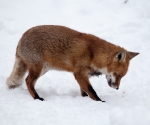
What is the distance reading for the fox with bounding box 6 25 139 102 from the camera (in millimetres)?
5887

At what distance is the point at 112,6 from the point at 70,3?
1968 millimetres

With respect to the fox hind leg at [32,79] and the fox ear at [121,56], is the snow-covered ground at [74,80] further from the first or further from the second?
the fox ear at [121,56]

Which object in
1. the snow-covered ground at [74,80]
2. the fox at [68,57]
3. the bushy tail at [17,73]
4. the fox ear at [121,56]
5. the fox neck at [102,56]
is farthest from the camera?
the bushy tail at [17,73]

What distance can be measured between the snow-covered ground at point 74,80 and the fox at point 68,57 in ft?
1.34

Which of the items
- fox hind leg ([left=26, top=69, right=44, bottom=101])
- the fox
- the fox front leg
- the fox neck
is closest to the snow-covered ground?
fox hind leg ([left=26, top=69, right=44, bottom=101])

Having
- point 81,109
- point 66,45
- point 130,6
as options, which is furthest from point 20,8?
point 81,109

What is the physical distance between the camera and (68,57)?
5977 mm

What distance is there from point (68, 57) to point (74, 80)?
5.74ft

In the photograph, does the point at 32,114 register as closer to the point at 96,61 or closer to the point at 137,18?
the point at 96,61

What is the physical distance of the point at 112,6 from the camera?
12547mm

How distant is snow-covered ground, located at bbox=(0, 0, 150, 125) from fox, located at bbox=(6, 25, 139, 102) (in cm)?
41

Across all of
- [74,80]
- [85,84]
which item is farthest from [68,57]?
[74,80]

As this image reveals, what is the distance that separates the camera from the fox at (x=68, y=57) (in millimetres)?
5887

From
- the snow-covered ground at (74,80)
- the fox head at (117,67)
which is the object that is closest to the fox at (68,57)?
the fox head at (117,67)
